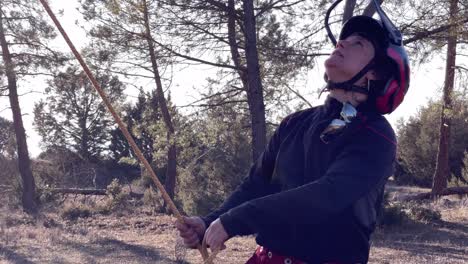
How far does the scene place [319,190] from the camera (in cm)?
233

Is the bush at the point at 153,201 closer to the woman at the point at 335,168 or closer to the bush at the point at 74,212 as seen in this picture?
the bush at the point at 74,212

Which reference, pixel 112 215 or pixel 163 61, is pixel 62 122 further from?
pixel 163 61

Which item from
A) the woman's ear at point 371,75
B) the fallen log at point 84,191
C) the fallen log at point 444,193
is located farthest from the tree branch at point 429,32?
the fallen log at point 84,191

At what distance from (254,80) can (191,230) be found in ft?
34.3

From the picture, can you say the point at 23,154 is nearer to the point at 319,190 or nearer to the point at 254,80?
the point at 254,80

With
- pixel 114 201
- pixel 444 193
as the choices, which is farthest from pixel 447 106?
pixel 114 201

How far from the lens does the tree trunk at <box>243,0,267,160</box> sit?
13094mm

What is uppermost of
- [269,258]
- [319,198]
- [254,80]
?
[254,80]

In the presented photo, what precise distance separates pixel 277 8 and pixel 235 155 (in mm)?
5458

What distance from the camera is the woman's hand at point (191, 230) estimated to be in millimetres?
2803

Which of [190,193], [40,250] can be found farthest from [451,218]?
[40,250]

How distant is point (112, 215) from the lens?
19828 millimetres

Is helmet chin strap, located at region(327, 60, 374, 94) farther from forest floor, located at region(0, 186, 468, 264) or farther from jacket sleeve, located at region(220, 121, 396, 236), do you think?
forest floor, located at region(0, 186, 468, 264)

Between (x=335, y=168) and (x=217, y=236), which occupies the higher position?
(x=335, y=168)
